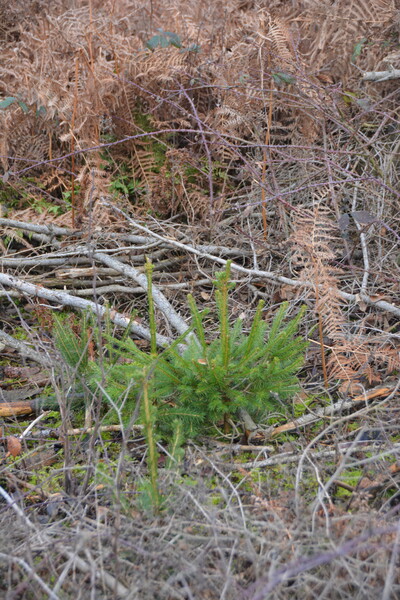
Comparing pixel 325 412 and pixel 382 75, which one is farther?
pixel 382 75

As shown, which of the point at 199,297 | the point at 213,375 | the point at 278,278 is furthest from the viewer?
the point at 199,297

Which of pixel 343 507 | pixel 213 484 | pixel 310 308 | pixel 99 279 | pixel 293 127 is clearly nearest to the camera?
pixel 343 507

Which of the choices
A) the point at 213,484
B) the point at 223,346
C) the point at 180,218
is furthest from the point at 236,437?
the point at 180,218

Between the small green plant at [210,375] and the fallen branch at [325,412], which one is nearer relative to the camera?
the small green plant at [210,375]

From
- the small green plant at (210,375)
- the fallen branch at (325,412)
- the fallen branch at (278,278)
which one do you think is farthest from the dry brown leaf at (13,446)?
the fallen branch at (278,278)


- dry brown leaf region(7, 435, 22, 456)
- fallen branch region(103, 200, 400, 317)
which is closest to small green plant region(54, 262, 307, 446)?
dry brown leaf region(7, 435, 22, 456)

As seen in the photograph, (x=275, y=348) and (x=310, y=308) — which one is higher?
(x=275, y=348)

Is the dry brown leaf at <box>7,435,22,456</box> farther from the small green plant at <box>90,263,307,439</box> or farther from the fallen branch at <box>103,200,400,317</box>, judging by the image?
the fallen branch at <box>103,200,400,317</box>

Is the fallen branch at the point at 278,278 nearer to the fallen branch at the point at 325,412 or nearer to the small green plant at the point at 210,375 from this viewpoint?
the fallen branch at the point at 325,412

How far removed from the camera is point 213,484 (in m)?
2.36

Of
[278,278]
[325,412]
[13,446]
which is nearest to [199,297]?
[278,278]

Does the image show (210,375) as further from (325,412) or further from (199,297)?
(199,297)

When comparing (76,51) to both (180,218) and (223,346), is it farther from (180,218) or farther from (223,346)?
(223,346)

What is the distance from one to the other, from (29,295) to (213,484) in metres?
1.92
